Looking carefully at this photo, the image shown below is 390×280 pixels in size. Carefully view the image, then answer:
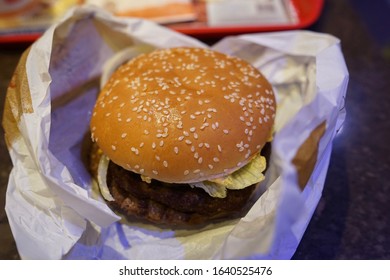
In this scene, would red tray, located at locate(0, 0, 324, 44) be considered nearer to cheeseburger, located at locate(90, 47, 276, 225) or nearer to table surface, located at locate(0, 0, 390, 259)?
table surface, located at locate(0, 0, 390, 259)

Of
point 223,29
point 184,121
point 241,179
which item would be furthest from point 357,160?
point 223,29

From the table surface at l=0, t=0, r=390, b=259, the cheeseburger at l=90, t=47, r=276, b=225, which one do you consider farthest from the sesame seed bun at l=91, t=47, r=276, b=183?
the table surface at l=0, t=0, r=390, b=259

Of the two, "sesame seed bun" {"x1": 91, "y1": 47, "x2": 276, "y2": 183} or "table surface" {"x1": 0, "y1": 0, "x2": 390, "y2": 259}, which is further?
"table surface" {"x1": 0, "y1": 0, "x2": 390, "y2": 259}

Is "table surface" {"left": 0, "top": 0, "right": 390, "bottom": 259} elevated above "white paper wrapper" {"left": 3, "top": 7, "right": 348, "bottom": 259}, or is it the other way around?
"white paper wrapper" {"left": 3, "top": 7, "right": 348, "bottom": 259}

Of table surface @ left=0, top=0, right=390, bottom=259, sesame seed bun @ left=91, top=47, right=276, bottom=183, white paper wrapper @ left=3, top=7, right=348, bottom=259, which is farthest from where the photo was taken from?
table surface @ left=0, top=0, right=390, bottom=259

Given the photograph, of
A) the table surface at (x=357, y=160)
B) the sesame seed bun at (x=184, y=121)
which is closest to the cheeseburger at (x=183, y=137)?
the sesame seed bun at (x=184, y=121)

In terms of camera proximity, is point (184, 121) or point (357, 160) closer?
point (184, 121)

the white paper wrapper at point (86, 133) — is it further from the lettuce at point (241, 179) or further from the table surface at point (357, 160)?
the table surface at point (357, 160)

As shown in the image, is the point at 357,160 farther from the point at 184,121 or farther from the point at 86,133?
the point at 86,133
